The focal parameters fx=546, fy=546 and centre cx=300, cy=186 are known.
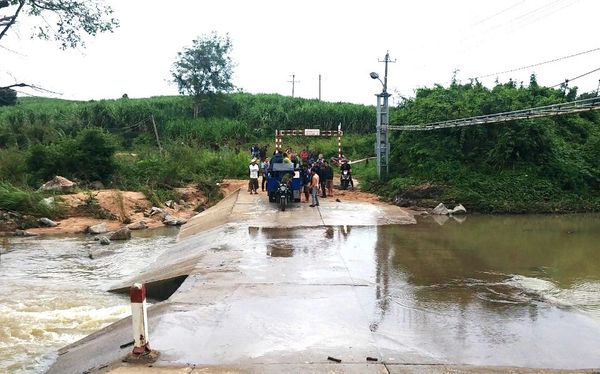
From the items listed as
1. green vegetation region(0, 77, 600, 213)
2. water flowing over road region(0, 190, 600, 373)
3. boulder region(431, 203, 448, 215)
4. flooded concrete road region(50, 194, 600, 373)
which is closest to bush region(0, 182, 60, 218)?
green vegetation region(0, 77, 600, 213)

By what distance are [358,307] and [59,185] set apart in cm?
2064

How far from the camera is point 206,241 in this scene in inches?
611

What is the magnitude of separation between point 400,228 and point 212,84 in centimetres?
3541

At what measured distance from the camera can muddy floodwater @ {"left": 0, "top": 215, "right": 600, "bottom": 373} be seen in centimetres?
769

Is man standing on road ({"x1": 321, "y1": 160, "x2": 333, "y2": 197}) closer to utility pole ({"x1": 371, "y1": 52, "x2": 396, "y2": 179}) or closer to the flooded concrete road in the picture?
utility pole ({"x1": 371, "y1": 52, "x2": 396, "y2": 179})

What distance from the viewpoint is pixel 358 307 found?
9023 millimetres

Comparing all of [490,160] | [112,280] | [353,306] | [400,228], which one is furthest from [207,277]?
[490,160]

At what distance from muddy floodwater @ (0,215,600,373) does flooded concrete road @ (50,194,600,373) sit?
1.6 inches

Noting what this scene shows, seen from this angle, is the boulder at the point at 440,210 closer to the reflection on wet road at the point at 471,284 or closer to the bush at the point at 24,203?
the reflection on wet road at the point at 471,284

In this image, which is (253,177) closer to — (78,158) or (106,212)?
(106,212)

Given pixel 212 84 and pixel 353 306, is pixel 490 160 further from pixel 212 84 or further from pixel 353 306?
pixel 212 84

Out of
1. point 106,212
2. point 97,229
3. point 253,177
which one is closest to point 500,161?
point 253,177

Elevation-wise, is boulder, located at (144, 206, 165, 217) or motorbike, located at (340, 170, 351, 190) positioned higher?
motorbike, located at (340, 170, 351, 190)

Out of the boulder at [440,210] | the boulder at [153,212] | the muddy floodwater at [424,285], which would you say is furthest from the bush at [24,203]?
the boulder at [440,210]
